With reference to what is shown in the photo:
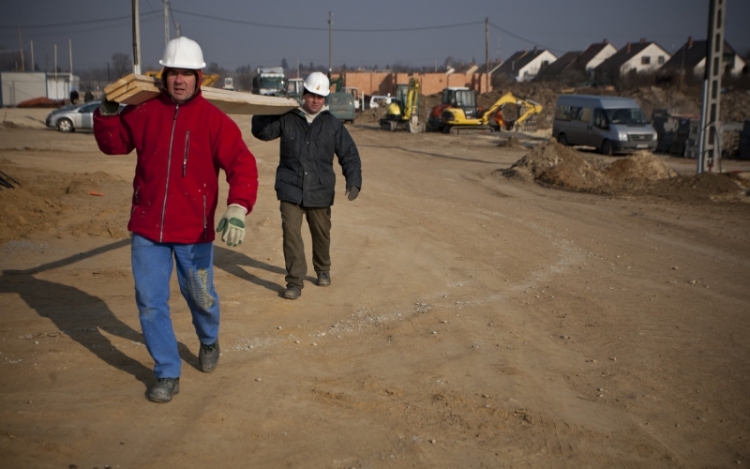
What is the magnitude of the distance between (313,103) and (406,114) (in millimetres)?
33024

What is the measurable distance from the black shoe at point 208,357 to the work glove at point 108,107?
1663 mm

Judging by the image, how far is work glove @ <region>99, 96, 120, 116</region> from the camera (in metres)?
4.37

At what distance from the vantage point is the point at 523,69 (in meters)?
118

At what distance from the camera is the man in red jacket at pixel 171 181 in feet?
14.4

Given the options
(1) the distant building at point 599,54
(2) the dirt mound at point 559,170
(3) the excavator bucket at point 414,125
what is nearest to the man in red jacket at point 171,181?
(2) the dirt mound at point 559,170

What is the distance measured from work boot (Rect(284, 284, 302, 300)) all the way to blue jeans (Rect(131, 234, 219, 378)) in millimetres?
Answer: 2165

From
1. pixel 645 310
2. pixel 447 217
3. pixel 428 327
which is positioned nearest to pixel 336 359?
pixel 428 327

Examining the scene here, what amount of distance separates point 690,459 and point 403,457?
1.61 meters

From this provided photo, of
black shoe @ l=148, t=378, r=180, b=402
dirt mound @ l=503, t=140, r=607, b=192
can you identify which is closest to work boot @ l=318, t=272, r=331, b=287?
black shoe @ l=148, t=378, r=180, b=402

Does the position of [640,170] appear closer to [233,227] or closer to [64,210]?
[64,210]

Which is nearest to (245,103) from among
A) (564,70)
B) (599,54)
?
(564,70)

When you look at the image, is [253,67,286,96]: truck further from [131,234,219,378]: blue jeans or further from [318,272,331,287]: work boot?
[131,234,219,378]: blue jeans

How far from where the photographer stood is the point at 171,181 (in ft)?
14.5

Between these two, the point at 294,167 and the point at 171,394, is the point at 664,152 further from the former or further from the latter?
the point at 171,394
